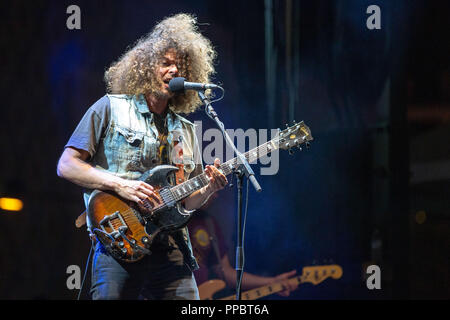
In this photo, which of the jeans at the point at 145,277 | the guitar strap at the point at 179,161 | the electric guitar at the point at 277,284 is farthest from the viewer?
the electric guitar at the point at 277,284

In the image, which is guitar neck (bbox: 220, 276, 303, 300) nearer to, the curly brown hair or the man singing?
the man singing

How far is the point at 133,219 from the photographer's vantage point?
2520mm

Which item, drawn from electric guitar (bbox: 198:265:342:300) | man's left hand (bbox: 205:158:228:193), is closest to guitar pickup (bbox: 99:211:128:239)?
man's left hand (bbox: 205:158:228:193)

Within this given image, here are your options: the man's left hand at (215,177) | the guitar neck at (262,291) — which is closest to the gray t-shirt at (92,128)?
the man's left hand at (215,177)

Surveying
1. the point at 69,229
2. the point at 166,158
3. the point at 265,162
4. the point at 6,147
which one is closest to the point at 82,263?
the point at 69,229

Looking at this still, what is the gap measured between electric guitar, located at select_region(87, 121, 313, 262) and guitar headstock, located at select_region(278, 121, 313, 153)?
1.88 ft

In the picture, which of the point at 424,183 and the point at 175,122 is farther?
the point at 424,183

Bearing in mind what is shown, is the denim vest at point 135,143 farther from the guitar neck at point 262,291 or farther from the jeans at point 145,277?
the guitar neck at point 262,291

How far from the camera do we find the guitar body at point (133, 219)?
2438mm

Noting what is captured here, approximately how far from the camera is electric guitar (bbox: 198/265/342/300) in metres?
3.67

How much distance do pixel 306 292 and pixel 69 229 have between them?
6.27 feet

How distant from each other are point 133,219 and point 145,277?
313 mm

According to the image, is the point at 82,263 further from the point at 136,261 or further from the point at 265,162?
the point at 265,162

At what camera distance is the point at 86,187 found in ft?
8.21
